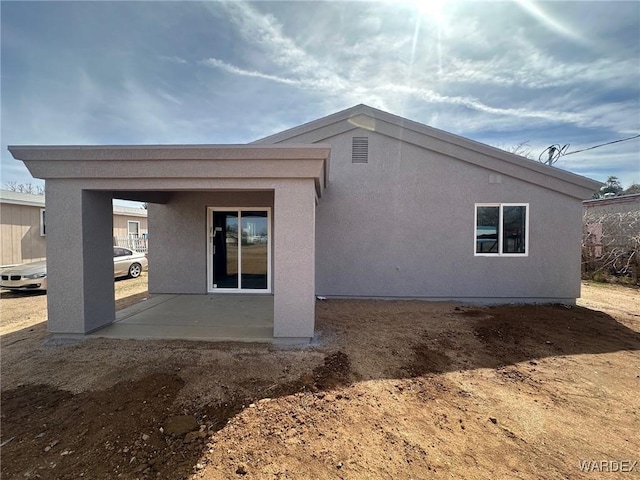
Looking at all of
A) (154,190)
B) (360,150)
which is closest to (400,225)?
(360,150)

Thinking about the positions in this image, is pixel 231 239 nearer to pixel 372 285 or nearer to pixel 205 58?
pixel 372 285

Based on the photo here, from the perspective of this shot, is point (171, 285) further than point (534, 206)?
Yes

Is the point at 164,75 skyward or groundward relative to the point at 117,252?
skyward

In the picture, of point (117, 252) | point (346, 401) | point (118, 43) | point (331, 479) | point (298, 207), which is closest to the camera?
point (331, 479)

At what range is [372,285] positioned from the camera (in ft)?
26.2

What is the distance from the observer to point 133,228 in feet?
59.2

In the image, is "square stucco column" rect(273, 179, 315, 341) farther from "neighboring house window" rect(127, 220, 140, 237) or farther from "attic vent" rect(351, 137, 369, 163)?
"neighboring house window" rect(127, 220, 140, 237)

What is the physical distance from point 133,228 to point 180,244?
12.7m

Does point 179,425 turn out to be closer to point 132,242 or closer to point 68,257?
point 68,257

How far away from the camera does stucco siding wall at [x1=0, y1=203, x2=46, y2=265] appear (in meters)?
11.8

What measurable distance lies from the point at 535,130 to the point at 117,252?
23.2 m

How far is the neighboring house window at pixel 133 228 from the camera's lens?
57.5 feet

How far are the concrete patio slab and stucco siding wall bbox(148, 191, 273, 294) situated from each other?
60 centimetres

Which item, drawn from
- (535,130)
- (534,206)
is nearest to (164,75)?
(534,206)
